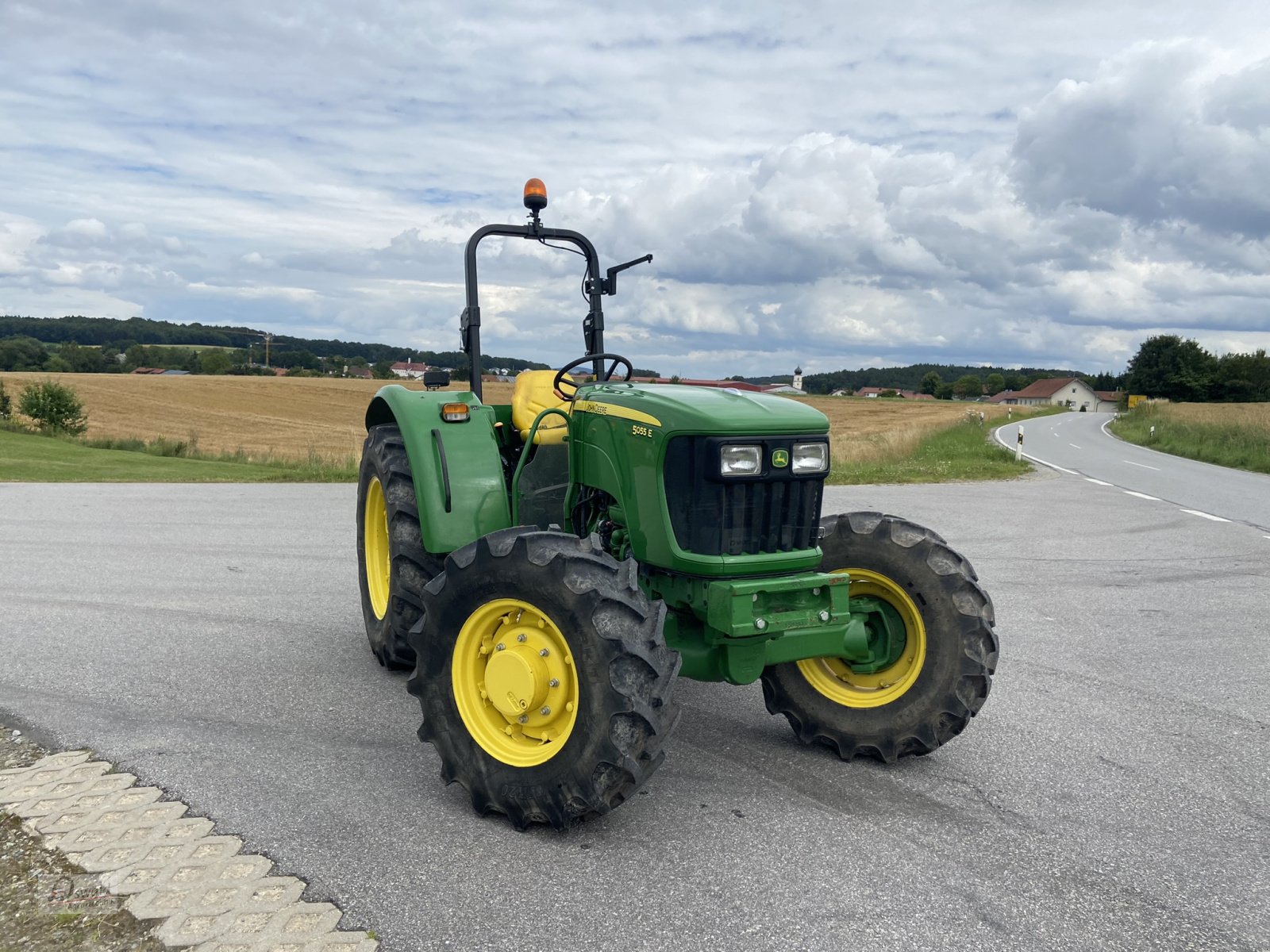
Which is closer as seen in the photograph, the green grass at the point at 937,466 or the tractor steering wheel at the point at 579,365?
the tractor steering wheel at the point at 579,365

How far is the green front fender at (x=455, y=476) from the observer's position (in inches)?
181

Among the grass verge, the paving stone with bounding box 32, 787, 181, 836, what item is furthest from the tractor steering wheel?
the grass verge

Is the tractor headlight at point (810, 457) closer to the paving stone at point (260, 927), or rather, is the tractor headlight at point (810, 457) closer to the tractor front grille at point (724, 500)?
the tractor front grille at point (724, 500)

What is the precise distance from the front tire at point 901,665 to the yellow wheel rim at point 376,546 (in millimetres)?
2560

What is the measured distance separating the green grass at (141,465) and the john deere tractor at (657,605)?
41.0 ft

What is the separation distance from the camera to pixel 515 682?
11.5ft

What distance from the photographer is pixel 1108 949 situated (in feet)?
9.05

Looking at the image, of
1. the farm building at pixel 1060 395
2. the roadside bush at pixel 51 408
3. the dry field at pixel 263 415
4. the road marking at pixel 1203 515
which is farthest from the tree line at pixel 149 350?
the farm building at pixel 1060 395

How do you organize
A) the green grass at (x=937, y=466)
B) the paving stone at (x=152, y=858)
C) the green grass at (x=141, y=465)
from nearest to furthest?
the paving stone at (x=152, y=858) < the green grass at (x=141, y=465) < the green grass at (x=937, y=466)

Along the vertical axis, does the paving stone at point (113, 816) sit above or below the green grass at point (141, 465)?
above

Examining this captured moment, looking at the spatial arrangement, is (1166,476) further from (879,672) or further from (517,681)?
(517,681)

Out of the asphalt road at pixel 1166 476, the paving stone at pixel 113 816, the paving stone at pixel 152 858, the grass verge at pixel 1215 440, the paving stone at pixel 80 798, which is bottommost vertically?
the paving stone at pixel 80 798

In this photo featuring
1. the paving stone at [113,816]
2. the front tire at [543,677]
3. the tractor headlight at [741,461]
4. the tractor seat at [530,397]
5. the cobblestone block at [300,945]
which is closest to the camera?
the cobblestone block at [300,945]

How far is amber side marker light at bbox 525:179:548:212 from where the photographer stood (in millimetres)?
5238
